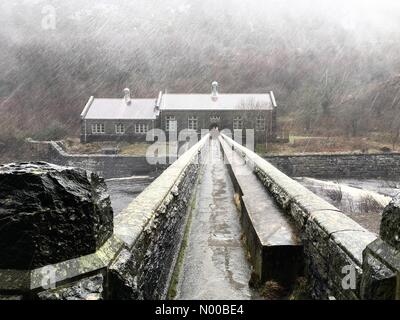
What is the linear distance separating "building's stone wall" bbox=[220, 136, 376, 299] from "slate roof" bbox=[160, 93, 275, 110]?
49866mm

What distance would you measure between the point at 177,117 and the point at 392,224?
53998mm

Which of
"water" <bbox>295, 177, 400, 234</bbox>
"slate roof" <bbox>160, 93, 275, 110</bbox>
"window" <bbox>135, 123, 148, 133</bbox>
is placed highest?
"slate roof" <bbox>160, 93, 275, 110</bbox>

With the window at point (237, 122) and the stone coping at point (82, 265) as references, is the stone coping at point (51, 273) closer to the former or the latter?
the stone coping at point (82, 265)

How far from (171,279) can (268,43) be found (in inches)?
5262

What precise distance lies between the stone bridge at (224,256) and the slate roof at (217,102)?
153ft

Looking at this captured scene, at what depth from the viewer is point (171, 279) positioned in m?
5.18

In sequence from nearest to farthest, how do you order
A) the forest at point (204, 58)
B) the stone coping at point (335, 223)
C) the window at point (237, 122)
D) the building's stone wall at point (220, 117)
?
the stone coping at point (335, 223), the building's stone wall at point (220, 117), the window at point (237, 122), the forest at point (204, 58)

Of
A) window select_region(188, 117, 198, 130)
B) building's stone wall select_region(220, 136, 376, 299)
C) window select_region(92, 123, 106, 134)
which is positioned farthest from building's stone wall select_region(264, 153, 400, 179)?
building's stone wall select_region(220, 136, 376, 299)

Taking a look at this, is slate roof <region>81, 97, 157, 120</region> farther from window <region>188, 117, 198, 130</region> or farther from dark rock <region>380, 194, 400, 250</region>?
dark rock <region>380, 194, 400, 250</region>

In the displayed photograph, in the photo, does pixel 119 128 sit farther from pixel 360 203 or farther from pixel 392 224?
pixel 392 224

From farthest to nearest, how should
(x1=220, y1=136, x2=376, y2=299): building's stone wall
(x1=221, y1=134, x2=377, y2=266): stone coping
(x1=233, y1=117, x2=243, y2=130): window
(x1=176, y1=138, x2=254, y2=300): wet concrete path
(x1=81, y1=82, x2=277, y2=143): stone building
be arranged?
(x1=233, y1=117, x2=243, y2=130): window → (x1=81, y1=82, x2=277, y2=143): stone building → (x1=176, y1=138, x2=254, y2=300): wet concrete path → (x1=221, y1=134, x2=377, y2=266): stone coping → (x1=220, y1=136, x2=376, y2=299): building's stone wall

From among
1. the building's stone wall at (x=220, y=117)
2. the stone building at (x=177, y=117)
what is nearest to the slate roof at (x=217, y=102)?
the stone building at (x=177, y=117)

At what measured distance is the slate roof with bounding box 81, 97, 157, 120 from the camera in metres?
54.8

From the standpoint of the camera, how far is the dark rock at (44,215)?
7.23 ft
